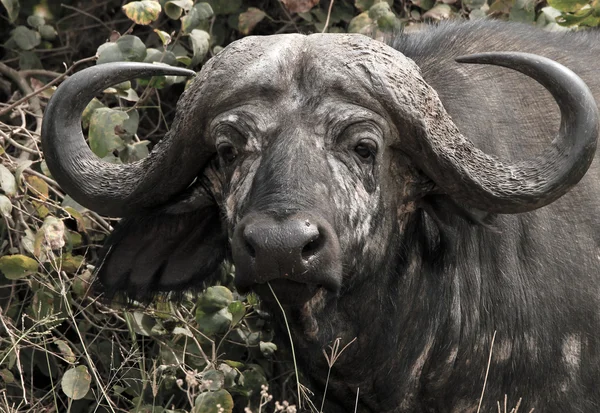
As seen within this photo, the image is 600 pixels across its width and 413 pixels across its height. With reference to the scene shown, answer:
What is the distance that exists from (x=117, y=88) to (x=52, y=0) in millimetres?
1122

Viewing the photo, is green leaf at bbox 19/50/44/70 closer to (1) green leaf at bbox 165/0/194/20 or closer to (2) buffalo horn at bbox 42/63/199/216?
(1) green leaf at bbox 165/0/194/20

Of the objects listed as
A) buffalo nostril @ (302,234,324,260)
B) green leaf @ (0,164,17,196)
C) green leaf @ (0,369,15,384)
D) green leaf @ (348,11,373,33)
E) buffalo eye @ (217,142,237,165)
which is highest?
buffalo nostril @ (302,234,324,260)

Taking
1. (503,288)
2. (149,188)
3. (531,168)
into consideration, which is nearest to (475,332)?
(503,288)

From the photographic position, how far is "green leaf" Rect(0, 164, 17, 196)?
443 centimetres

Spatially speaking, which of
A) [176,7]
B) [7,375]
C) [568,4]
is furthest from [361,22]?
[7,375]

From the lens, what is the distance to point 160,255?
4180 millimetres

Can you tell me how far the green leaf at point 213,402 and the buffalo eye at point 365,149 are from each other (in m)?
1.16

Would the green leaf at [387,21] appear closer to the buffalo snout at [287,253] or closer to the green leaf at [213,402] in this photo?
the green leaf at [213,402]

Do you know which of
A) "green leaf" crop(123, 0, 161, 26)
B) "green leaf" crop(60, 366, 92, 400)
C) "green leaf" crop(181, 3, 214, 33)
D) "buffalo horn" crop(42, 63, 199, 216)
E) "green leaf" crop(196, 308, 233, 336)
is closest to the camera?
"buffalo horn" crop(42, 63, 199, 216)

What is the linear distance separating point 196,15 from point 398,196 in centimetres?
170

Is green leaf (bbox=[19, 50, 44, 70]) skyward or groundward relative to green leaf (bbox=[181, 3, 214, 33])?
groundward

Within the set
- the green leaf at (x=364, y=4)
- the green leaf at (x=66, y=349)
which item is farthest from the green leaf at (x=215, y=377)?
the green leaf at (x=364, y=4)

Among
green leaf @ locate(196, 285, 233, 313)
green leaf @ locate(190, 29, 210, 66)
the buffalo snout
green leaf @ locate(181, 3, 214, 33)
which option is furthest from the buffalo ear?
green leaf @ locate(181, 3, 214, 33)

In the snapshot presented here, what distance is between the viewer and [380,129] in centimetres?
355
